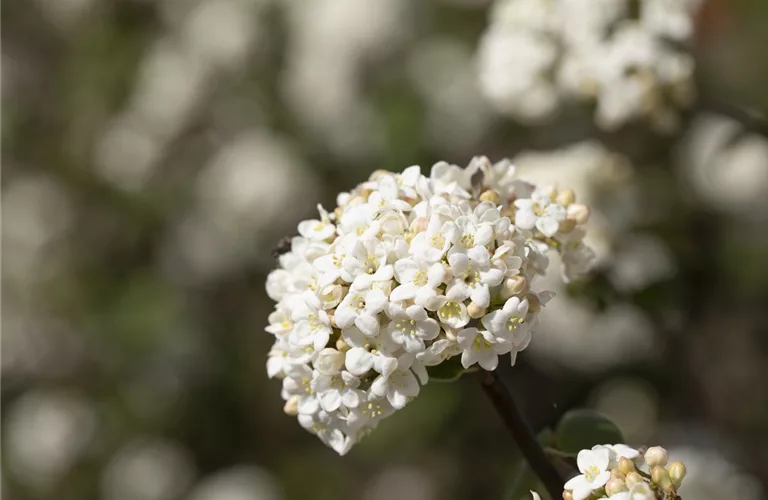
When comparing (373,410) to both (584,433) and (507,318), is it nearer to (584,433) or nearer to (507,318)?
(507,318)

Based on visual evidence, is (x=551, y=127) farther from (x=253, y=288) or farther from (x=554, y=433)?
(x=554, y=433)

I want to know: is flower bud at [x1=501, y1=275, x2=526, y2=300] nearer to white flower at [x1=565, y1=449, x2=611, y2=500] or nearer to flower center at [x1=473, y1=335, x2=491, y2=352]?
flower center at [x1=473, y1=335, x2=491, y2=352]

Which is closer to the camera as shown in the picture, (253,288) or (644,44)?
(644,44)

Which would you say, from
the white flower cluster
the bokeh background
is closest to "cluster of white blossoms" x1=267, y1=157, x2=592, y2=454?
the white flower cluster

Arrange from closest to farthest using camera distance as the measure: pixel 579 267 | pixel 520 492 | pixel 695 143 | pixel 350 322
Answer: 1. pixel 350 322
2. pixel 520 492
3. pixel 579 267
4. pixel 695 143

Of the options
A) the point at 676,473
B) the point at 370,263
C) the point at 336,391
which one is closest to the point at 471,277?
the point at 370,263

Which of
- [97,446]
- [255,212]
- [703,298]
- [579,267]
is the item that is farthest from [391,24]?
[579,267]
